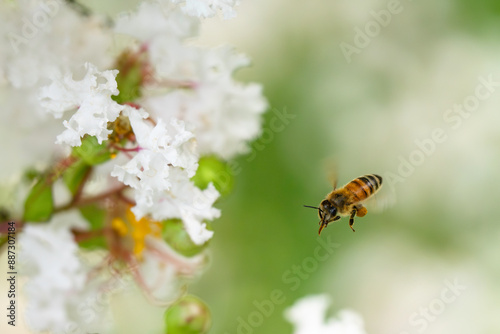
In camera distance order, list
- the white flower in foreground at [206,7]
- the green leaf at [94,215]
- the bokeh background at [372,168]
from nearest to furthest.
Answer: the white flower in foreground at [206,7] → the green leaf at [94,215] → the bokeh background at [372,168]

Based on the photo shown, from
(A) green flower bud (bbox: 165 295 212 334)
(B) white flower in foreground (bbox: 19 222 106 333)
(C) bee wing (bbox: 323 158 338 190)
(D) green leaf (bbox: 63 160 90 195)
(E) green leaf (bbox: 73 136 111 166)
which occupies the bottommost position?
(B) white flower in foreground (bbox: 19 222 106 333)

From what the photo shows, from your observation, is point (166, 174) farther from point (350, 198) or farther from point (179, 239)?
point (350, 198)

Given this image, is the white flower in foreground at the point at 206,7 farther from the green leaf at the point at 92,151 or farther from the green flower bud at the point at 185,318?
the green flower bud at the point at 185,318

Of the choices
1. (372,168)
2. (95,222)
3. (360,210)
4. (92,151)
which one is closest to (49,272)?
(95,222)

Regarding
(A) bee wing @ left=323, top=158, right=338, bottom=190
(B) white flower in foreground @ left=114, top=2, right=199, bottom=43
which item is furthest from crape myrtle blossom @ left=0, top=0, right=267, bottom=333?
(A) bee wing @ left=323, top=158, right=338, bottom=190

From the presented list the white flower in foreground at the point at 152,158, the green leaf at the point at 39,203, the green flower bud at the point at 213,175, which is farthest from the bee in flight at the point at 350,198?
the green leaf at the point at 39,203

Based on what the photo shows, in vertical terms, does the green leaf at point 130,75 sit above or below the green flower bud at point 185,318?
above

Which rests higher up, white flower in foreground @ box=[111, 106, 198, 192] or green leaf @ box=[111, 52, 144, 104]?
green leaf @ box=[111, 52, 144, 104]

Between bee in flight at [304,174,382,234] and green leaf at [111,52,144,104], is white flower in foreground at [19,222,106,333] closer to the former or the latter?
green leaf at [111,52,144,104]
